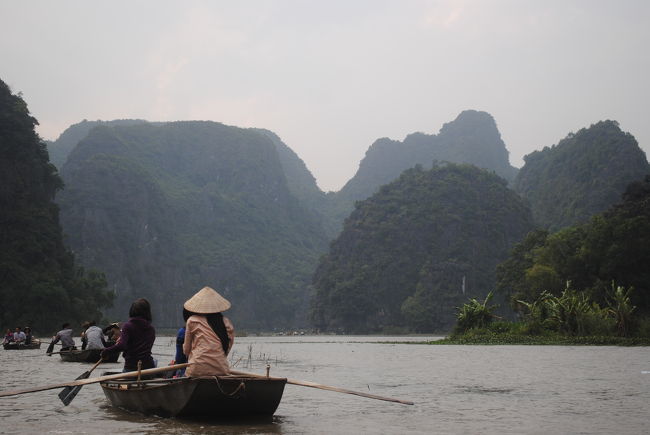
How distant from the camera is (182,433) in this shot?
7.78m

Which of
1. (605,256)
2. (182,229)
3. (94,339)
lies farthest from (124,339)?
(182,229)

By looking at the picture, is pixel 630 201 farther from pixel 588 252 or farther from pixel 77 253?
pixel 77 253

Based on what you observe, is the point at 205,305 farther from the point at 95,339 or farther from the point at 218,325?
the point at 95,339

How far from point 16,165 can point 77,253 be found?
57459mm

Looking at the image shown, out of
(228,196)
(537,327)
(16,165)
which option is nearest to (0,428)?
(537,327)

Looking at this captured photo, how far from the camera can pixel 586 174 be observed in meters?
111

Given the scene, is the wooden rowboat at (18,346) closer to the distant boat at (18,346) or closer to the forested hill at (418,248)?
the distant boat at (18,346)

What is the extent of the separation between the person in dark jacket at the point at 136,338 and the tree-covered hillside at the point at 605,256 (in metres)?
31.8

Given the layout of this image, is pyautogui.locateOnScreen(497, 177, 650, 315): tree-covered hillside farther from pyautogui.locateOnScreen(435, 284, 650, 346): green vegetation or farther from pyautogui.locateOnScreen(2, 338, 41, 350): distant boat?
pyautogui.locateOnScreen(2, 338, 41, 350): distant boat

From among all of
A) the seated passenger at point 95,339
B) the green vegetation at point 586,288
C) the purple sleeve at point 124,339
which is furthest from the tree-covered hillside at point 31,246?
the purple sleeve at point 124,339

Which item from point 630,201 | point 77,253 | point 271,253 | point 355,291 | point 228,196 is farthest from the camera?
point 228,196

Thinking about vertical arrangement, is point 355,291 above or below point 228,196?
below

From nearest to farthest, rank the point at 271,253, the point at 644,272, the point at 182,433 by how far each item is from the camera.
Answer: the point at 182,433
the point at 644,272
the point at 271,253

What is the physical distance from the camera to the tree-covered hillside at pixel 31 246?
6044 cm
